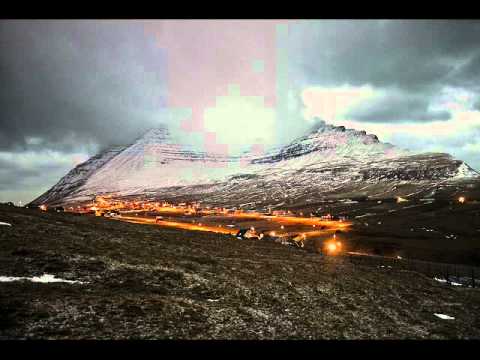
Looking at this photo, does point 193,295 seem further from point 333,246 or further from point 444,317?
point 333,246

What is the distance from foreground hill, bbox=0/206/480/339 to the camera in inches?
709

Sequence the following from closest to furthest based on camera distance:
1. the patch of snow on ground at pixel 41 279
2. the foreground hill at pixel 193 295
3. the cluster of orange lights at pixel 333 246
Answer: the foreground hill at pixel 193 295, the patch of snow on ground at pixel 41 279, the cluster of orange lights at pixel 333 246

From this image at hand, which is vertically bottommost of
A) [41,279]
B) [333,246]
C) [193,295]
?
[333,246]

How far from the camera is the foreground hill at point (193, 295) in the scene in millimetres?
18016

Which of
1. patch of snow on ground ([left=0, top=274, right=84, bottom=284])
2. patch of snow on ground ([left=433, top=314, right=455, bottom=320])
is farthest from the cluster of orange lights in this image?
patch of snow on ground ([left=0, top=274, right=84, bottom=284])

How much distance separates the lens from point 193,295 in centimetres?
2489

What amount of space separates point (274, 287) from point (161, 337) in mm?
13731

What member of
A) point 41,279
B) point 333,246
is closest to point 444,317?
point 41,279

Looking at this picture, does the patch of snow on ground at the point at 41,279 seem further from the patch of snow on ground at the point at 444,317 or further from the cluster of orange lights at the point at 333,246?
the cluster of orange lights at the point at 333,246

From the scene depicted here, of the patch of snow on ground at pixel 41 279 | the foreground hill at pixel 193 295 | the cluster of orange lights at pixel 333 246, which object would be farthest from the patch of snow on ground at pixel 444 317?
the cluster of orange lights at pixel 333 246

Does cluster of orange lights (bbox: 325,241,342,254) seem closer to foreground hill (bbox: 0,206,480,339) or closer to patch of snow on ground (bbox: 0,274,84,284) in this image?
foreground hill (bbox: 0,206,480,339)
